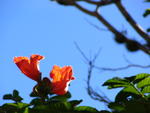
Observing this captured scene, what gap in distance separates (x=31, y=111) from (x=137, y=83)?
0.29m

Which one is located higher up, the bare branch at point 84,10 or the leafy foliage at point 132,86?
the bare branch at point 84,10

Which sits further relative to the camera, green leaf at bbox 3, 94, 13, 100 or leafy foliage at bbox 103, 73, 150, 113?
green leaf at bbox 3, 94, 13, 100

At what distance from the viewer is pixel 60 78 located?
3.18 feet

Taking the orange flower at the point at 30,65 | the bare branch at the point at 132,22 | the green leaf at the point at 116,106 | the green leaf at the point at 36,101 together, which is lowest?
the green leaf at the point at 116,106

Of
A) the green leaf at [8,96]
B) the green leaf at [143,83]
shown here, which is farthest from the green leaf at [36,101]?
the green leaf at [143,83]

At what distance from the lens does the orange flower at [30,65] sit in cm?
98

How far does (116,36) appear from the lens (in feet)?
16.8

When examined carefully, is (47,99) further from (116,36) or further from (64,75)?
(116,36)

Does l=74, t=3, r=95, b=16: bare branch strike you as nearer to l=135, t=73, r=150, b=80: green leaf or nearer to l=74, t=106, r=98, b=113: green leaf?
l=135, t=73, r=150, b=80: green leaf

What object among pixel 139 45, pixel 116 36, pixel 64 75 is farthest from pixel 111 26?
pixel 64 75

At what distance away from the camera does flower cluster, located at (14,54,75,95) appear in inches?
37.0

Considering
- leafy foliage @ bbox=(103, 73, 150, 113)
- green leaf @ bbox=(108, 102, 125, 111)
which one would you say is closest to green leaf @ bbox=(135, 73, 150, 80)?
leafy foliage @ bbox=(103, 73, 150, 113)

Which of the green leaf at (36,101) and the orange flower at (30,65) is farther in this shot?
the orange flower at (30,65)

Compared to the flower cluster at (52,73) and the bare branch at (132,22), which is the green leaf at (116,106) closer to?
the flower cluster at (52,73)
